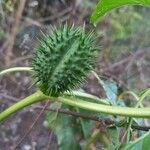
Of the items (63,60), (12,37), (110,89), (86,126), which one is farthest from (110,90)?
(12,37)

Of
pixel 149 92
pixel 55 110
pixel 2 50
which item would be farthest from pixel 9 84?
pixel 149 92

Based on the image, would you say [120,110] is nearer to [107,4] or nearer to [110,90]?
[107,4]

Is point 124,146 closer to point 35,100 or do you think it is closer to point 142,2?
point 35,100

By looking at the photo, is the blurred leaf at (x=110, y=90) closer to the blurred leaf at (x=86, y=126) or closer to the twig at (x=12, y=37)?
the blurred leaf at (x=86, y=126)

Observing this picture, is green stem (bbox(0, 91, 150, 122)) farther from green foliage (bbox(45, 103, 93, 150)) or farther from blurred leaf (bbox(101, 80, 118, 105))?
green foliage (bbox(45, 103, 93, 150))

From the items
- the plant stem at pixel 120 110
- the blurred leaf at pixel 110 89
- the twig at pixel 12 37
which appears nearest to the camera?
the plant stem at pixel 120 110

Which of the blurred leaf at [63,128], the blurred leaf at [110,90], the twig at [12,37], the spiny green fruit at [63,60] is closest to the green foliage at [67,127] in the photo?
the blurred leaf at [63,128]
